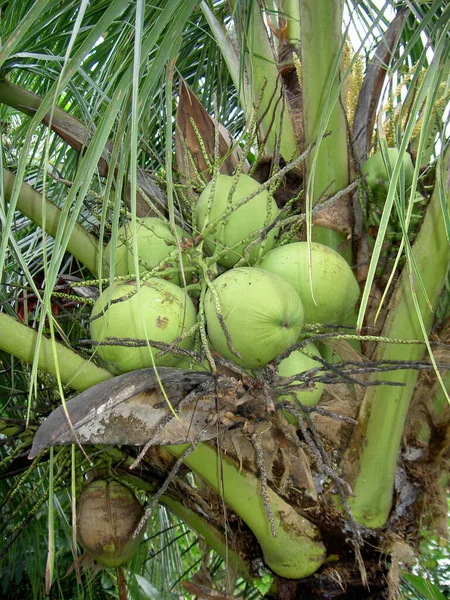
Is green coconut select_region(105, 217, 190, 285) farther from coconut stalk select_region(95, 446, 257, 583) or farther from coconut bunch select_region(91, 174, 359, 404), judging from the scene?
coconut stalk select_region(95, 446, 257, 583)

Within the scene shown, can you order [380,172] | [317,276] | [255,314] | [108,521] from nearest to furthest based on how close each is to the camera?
[255,314] < [317,276] < [380,172] < [108,521]

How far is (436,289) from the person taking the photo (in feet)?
3.85

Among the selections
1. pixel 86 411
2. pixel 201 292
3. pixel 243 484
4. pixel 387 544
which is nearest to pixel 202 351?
pixel 201 292

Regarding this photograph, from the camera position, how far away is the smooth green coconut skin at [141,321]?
3.41 feet

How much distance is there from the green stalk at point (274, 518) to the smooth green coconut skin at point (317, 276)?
1.08ft

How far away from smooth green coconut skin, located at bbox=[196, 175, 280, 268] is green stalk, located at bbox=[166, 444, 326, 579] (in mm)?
384

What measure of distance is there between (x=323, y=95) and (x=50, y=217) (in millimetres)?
603

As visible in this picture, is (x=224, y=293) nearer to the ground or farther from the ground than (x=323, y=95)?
nearer to the ground

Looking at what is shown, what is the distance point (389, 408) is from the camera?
3.94 ft

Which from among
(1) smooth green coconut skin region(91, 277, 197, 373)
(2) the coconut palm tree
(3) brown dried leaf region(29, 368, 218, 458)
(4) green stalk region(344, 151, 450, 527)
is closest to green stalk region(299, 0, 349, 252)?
(2) the coconut palm tree

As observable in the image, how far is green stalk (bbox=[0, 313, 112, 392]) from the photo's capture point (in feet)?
3.43

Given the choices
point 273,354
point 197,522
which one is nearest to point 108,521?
point 197,522

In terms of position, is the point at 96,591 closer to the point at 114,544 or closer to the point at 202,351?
the point at 114,544

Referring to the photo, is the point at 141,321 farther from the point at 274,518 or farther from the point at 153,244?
the point at 274,518
